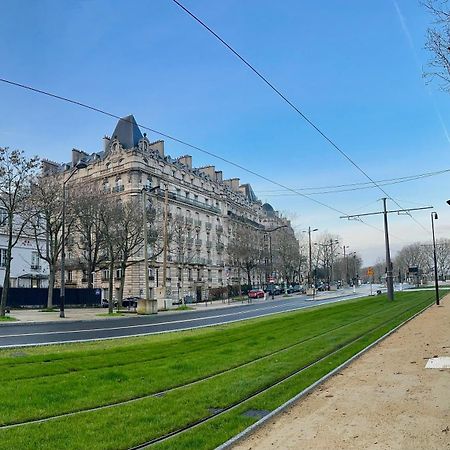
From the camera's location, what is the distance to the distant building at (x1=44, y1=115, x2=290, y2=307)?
66.9m

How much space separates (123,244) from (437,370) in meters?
38.3

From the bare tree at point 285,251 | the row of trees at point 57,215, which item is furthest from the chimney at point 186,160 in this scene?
the row of trees at point 57,215

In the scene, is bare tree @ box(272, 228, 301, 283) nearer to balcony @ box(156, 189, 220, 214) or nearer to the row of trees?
balcony @ box(156, 189, 220, 214)

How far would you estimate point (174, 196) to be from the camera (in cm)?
7400

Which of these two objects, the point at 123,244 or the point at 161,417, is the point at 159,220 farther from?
the point at 161,417

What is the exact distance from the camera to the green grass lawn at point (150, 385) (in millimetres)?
6156

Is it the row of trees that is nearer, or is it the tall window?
the row of trees

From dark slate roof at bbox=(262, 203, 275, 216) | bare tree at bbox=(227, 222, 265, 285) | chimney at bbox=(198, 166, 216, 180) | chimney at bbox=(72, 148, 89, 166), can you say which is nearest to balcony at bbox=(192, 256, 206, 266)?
bare tree at bbox=(227, 222, 265, 285)

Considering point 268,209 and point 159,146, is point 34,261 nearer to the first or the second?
point 159,146

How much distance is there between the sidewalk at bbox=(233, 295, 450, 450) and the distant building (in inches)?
1976

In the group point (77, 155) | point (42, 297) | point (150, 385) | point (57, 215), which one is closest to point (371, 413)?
point (150, 385)

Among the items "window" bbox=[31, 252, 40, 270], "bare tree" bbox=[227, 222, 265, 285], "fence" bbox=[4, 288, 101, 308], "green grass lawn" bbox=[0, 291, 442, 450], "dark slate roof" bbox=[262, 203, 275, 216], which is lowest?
"green grass lawn" bbox=[0, 291, 442, 450]

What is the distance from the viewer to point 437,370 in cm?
998

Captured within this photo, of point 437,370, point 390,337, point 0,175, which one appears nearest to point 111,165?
point 0,175
